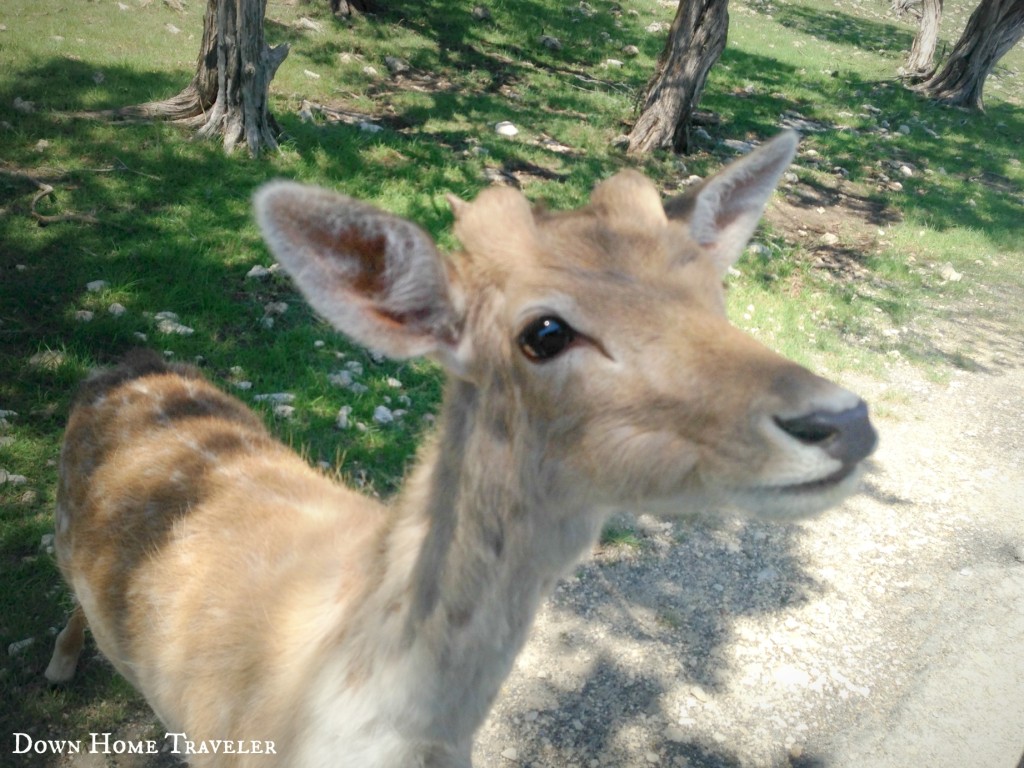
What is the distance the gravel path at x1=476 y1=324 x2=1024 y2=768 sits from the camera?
13.8 feet

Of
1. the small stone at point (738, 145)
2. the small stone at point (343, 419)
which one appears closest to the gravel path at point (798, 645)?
the small stone at point (343, 419)

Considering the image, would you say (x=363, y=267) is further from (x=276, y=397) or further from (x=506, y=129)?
(x=506, y=129)

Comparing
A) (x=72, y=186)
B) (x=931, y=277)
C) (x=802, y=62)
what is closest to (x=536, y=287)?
(x=72, y=186)

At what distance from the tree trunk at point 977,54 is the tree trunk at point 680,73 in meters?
10.1

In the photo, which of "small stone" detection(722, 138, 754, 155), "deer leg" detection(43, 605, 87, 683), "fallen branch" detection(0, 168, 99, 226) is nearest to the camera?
"deer leg" detection(43, 605, 87, 683)

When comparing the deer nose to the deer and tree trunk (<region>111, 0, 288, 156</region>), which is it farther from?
tree trunk (<region>111, 0, 288, 156</region>)

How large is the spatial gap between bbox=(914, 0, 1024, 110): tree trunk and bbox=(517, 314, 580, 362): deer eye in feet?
64.1

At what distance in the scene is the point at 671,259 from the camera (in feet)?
8.15

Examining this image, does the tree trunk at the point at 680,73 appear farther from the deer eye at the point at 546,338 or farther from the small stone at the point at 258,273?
the deer eye at the point at 546,338

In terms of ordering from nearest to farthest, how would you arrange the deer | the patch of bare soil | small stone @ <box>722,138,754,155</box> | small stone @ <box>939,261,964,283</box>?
the deer, the patch of bare soil, small stone @ <box>939,261,964,283</box>, small stone @ <box>722,138,754,155</box>

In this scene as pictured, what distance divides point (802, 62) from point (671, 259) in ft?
60.1

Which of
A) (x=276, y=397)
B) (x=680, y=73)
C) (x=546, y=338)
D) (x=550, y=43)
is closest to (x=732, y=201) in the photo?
(x=546, y=338)

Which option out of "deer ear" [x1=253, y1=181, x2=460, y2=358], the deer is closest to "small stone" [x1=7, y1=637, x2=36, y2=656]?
the deer

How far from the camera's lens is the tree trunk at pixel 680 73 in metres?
11.0
